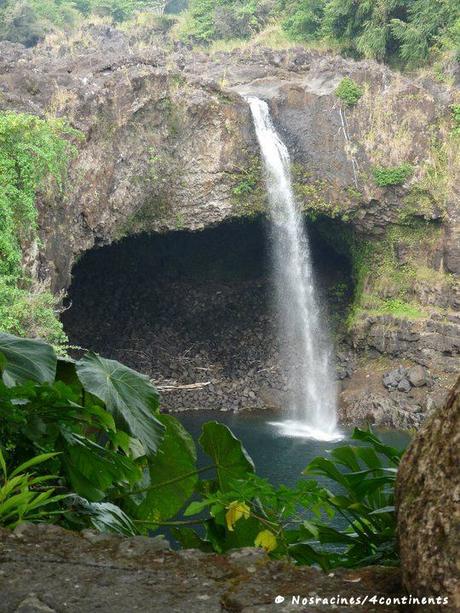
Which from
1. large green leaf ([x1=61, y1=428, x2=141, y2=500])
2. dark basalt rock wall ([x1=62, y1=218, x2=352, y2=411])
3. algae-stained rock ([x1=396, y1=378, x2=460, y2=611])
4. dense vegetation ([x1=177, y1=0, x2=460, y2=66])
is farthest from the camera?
dense vegetation ([x1=177, y1=0, x2=460, y2=66])

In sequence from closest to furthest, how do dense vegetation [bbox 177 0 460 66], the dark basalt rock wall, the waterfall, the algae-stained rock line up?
the algae-stained rock
the waterfall
the dark basalt rock wall
dense vegetation [bbox 177 0 460 66]

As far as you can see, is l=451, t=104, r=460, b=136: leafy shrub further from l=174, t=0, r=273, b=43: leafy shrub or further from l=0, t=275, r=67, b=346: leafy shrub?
l=0, t=275, r=67, b=346: leafy shrub

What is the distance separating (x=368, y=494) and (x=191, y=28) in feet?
86.6

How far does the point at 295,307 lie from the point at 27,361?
18179mm

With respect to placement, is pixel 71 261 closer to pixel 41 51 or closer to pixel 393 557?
pixel 41 51

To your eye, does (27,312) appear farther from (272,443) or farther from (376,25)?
(376,25)

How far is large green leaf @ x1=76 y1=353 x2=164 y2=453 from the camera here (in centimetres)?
208

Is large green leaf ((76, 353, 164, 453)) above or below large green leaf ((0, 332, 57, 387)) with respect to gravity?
below

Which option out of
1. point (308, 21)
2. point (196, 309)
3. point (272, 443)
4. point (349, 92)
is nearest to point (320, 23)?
point (308, 21)

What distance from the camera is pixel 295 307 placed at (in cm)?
2003

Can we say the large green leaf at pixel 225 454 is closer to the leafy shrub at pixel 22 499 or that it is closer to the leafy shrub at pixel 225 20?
the leafy shrub at pixel 22 499

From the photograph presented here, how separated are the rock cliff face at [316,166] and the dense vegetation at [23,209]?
295 centimetres

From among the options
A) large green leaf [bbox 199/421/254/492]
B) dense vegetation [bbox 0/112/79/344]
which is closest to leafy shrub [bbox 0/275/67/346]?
dense vegetation [bbox 0/112/79/344]

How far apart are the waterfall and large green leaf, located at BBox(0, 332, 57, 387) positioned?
15380 mm
